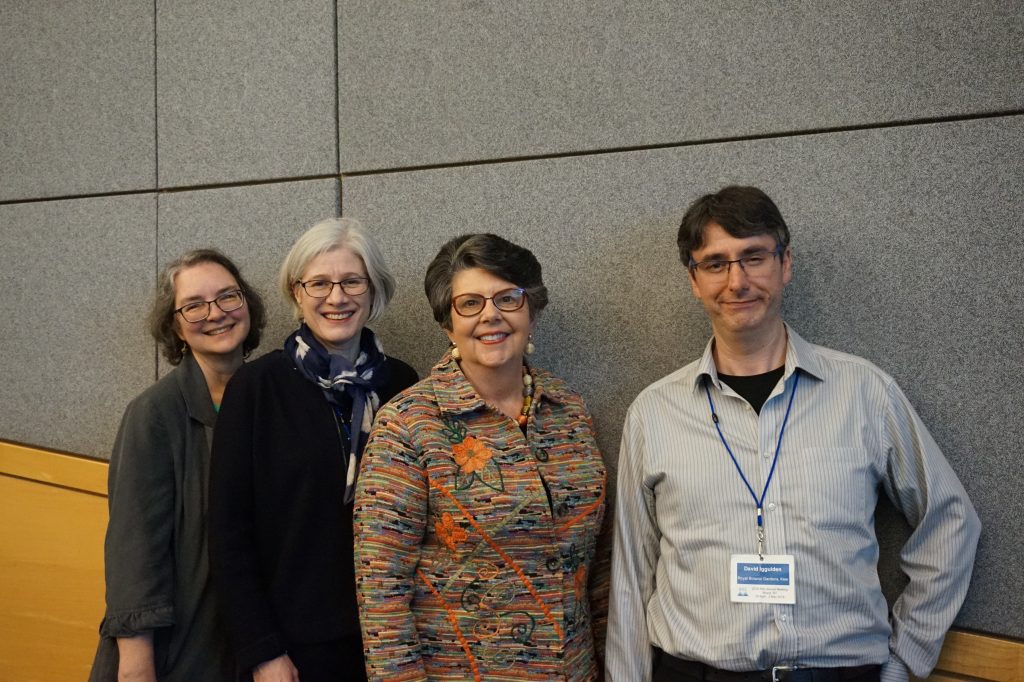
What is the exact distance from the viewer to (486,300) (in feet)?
5.39

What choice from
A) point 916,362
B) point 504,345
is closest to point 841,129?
point 916,362

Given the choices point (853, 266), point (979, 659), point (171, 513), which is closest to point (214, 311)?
point (171, 513)

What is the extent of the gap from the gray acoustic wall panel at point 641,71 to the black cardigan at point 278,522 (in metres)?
0.83

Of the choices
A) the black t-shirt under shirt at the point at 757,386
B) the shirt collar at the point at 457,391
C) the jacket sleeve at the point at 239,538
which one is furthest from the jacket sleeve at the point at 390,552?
the black t-shirt under shirt at the point at 757,386

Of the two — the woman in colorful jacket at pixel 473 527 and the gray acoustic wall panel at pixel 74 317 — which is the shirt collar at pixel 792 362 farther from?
the gray acoustic wall panel at pixel 74 317

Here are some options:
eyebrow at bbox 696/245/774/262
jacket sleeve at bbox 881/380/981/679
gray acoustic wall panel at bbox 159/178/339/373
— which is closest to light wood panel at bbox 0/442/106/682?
gray acoustic wall panel at bbox 159/178/339/373

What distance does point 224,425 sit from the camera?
A: 5.62 feet

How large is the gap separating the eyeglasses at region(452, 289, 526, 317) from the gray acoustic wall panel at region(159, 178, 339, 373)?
33.2 inches

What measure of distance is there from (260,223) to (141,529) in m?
1.00

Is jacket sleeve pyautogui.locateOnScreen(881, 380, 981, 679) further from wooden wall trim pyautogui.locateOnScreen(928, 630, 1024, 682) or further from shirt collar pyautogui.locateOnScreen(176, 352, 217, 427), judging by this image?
shirt collar pyautogui.locateOnScreen(176, 352, 217, 427)

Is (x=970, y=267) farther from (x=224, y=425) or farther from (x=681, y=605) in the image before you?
(x=224, y=425)

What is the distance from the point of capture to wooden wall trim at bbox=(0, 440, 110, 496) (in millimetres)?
2721

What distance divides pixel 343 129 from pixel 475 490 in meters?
1.21

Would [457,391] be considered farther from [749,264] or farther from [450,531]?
[749,264]
